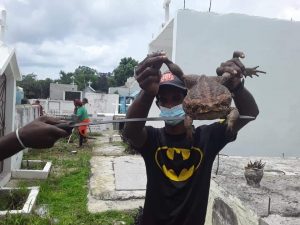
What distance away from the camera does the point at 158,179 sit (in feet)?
7.95

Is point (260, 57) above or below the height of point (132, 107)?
above

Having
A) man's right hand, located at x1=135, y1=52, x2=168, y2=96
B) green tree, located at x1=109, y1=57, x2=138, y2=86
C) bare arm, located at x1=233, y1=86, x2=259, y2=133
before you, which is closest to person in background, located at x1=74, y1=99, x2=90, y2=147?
bare arm, located at x1=233, y1=86, x2=259, y2=133

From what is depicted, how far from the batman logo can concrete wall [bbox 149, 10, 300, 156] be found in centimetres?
605

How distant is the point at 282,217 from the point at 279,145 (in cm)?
619

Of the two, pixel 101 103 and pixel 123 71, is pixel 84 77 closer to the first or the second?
pixel 123 71

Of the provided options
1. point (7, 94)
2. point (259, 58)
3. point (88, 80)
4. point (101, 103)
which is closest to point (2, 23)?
point (7, 94)

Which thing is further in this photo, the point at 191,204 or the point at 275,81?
the point at 275,81

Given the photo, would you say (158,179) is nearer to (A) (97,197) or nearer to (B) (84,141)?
(A) (97,197)

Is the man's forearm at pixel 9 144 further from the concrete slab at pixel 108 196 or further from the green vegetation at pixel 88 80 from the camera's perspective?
the green vegetation at pixel 88 80

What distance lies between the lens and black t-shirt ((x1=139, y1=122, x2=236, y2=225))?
7.77 ft

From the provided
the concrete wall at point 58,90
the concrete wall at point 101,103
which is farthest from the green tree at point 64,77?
the concrete wall at point 101,103

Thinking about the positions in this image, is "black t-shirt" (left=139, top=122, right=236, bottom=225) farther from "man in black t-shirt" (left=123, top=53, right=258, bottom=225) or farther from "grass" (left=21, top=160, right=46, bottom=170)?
"grass" (left=21, top=160, right=46, bottom=170)

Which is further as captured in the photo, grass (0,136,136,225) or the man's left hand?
grass (0,136,136,225)

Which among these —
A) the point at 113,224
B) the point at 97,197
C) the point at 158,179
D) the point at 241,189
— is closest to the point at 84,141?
the point at 97,197
